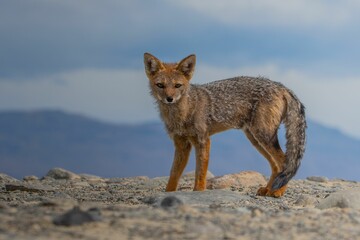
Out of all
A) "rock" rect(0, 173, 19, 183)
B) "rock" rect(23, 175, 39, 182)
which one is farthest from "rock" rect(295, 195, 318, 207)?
"rock" rect(23, 175, 39, 182)

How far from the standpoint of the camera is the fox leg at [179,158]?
1210cm

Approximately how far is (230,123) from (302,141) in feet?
4.27

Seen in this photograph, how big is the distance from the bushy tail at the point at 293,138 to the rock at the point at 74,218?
5.65 m

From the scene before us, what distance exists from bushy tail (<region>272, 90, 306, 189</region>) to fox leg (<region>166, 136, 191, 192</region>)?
5.23 ft

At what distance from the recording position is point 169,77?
453 inches

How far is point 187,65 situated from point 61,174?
24.2 ft

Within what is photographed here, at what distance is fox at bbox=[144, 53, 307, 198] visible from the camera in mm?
11680

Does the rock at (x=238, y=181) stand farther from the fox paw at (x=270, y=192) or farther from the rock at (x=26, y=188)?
the rock at (x=26, y=188)

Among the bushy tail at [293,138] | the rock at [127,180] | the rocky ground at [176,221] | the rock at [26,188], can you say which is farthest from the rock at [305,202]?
the rock at [127,180]

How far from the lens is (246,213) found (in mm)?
7773

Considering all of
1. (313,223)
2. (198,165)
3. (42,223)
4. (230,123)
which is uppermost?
(230,123)

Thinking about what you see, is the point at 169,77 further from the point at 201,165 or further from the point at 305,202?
the point at 305,202

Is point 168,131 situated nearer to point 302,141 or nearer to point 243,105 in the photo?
point 243,105

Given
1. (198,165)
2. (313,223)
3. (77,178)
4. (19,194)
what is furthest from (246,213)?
(77,178)
